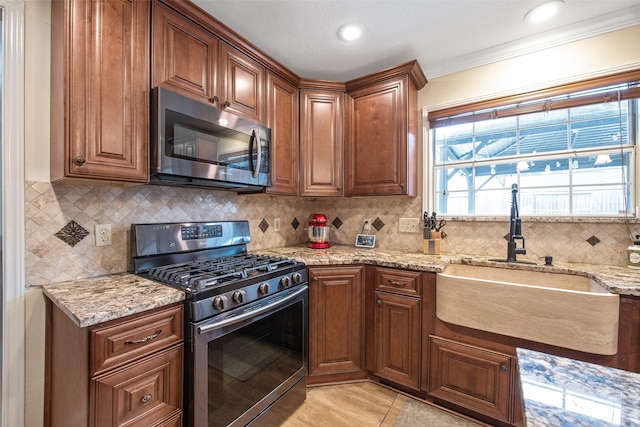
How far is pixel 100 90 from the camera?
1.25 m

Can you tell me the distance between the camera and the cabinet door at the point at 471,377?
1.58m

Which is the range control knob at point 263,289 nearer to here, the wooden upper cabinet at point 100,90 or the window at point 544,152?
the wooden upper cabinet at point 100,90

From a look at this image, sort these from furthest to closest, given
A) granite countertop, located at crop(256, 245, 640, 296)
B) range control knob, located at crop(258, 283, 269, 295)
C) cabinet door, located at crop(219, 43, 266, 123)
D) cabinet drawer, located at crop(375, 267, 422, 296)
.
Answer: cabinet drawer, located at crop(375, 267, 422, 296) → cabinet door, located at crop(219, 43, 266, 123) → range control knob, located at crop(258, 283, 269, 295) → granite countertop, located at crop(256, 245, 640, 296)

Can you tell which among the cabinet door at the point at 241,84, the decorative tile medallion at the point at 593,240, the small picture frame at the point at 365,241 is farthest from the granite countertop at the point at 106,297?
the decorative tile medallion at the point at 593,240

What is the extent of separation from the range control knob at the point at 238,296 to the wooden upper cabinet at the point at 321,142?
3.72 ft

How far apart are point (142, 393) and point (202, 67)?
1.67m

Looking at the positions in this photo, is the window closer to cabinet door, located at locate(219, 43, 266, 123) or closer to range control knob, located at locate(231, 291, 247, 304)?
cabinet door, located at locate(219, 43, 266, 123)

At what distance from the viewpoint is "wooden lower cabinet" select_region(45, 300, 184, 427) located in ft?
3.26

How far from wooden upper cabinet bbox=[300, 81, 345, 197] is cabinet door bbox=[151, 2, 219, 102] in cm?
85

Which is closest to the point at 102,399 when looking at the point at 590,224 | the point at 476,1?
the point at 476,1

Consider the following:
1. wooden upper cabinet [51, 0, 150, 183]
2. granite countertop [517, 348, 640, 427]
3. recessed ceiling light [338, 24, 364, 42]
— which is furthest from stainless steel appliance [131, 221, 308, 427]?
recessed ceiling light [338, 24, 364, 42]

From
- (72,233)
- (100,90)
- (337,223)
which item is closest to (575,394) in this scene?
(100,90)

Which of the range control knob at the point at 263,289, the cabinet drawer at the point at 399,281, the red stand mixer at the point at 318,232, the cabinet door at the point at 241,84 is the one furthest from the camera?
the red stand mixer at the point at 318,232

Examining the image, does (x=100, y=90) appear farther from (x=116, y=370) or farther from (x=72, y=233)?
(x=116, y=370)
